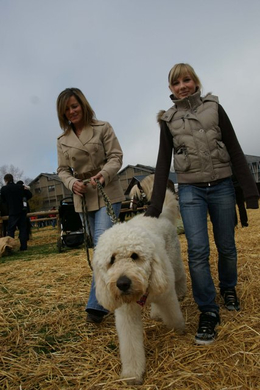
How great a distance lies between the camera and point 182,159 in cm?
267

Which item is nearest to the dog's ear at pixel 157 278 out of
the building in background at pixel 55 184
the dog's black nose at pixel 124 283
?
the dog's black nose at pixel 124 283

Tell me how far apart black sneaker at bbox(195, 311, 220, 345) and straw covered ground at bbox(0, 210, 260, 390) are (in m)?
0.06

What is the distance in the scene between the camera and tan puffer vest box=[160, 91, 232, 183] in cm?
258

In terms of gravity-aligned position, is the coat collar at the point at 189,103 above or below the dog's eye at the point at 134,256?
above

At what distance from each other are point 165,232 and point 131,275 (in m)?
1.05

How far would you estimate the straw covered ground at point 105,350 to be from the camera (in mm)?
1880

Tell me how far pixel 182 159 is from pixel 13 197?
7907 millimetres

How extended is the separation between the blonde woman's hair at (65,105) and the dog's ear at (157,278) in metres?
1.68

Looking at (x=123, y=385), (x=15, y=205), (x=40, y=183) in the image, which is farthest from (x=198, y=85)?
(x=40, y=183)

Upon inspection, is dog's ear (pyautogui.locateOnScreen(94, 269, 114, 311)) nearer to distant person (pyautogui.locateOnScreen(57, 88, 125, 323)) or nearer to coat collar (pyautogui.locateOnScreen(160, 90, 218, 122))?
distant person (pyautogui.locateOnScreen(57, 88, 125, 323))

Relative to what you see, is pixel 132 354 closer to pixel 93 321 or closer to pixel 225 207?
pixel 93 321

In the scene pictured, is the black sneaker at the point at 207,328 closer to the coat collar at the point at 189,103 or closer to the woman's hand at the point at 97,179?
the woman's hand at the point at 97,179

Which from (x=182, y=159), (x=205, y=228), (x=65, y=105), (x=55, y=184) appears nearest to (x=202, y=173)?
(x=182, y=159)

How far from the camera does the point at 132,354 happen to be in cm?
202
